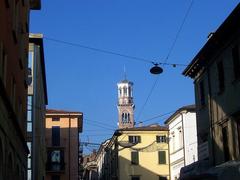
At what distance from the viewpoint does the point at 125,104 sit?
597 feet

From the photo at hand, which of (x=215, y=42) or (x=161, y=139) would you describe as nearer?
(x=215, y=42)

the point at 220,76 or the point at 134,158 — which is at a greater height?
the point at 134,158

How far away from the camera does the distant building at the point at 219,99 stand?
24625mm

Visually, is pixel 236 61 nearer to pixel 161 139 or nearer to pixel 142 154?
pixel 161 139

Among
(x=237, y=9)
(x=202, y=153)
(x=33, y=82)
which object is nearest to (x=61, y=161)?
(x=33, y=82)

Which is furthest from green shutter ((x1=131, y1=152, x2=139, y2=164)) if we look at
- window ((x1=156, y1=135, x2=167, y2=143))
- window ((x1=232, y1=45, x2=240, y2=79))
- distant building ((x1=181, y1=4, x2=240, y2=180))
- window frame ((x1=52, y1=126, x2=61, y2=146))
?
window ((x1=232, y1=45, x2=240, y2=79))

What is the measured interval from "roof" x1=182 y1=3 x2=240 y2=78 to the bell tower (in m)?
143

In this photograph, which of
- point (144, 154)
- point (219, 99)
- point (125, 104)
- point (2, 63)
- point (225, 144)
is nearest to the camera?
point (2, 63)

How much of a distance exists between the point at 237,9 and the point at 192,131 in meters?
26.4

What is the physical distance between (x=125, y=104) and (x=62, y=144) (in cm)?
11844

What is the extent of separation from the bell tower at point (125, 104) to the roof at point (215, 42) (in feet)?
468

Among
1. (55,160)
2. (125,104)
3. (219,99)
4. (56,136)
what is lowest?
(219,99)

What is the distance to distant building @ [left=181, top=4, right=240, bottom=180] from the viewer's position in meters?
24.6

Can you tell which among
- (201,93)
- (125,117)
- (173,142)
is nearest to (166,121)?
(173,142)
